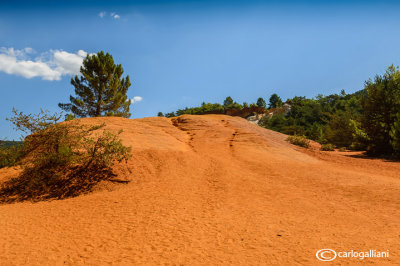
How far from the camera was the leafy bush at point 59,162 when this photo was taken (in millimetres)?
7664

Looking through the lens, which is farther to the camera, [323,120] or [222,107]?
[222,107]

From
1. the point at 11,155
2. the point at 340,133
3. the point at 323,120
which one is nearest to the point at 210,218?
the point at 11,155

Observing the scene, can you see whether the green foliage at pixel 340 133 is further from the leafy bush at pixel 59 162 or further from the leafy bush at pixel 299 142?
the leafy bush at pixel 59 162

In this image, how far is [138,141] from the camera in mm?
11648

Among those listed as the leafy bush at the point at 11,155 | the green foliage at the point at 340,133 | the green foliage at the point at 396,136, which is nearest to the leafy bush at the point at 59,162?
the leafy bush at the point at 11,155

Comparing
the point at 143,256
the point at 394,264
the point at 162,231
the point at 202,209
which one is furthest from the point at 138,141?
the point at 394,264

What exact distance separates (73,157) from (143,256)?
650 cm
